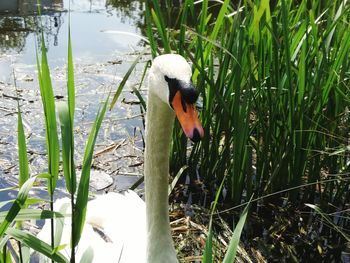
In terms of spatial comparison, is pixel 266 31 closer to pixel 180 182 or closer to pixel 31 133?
pixel 180 182

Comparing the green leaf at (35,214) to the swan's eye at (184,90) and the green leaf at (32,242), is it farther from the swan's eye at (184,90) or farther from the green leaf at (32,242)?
the swan's eye at (184,90)

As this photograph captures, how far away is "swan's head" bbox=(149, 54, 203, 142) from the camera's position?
161cm

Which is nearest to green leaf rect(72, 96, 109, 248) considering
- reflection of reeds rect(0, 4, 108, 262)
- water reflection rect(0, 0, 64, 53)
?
reflection of reeds rect(0, 4, 108, 262)

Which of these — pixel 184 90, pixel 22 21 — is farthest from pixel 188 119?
pixel 22 21

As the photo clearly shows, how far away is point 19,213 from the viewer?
1.74m

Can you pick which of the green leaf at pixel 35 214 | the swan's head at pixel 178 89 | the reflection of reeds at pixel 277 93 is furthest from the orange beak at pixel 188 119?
the reflection of reeds at pixel 277 93

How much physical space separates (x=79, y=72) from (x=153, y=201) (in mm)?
3736

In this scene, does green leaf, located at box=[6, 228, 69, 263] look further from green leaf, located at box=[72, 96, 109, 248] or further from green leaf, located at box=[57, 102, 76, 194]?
green leaf, located at box=[57, 102, 76, 194]

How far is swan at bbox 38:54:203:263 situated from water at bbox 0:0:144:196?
0.74 metres

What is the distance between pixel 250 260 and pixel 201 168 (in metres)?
0.75

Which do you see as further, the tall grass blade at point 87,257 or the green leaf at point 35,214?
the tall grass blade at point 87,257

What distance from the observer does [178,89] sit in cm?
169

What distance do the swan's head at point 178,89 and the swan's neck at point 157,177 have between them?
109 millimetres

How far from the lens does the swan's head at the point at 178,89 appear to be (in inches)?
63.5
